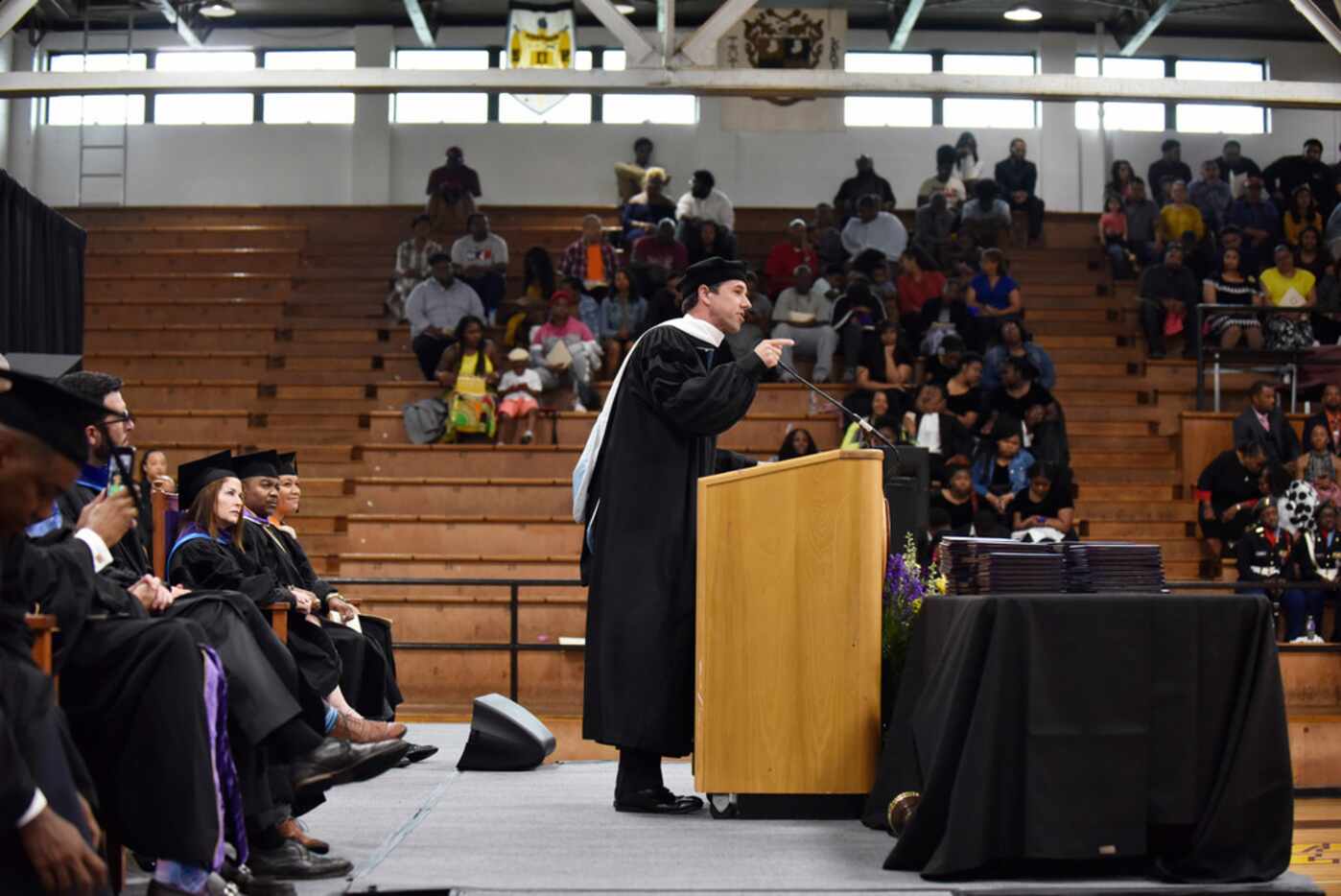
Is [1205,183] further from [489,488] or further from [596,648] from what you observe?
[596,648]

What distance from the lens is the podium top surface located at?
414 centimetres

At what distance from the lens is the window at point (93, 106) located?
17.0 m

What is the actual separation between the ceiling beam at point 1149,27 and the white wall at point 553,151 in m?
0.47

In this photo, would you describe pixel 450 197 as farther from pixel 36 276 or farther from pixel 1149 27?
pixel 1149 27

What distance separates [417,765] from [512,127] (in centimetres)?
1171

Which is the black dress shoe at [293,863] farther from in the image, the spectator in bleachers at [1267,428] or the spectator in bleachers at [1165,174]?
the spectator in bleachers at [1165,174]

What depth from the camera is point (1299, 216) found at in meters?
14.2

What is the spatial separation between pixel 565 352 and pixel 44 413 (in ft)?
28.6

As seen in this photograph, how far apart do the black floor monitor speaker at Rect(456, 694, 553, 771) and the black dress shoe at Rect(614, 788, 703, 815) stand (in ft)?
4.65

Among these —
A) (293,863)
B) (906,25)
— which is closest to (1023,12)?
(906,25)

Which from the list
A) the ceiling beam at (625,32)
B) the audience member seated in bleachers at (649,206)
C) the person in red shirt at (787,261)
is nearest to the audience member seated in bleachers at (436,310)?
the audience member seated in bleachers at (649,206)

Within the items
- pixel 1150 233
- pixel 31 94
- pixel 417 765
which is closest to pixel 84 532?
pixel 417 765

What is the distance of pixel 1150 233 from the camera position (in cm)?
1429

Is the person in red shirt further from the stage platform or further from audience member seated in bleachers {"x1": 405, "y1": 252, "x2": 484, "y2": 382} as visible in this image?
the stage platform
